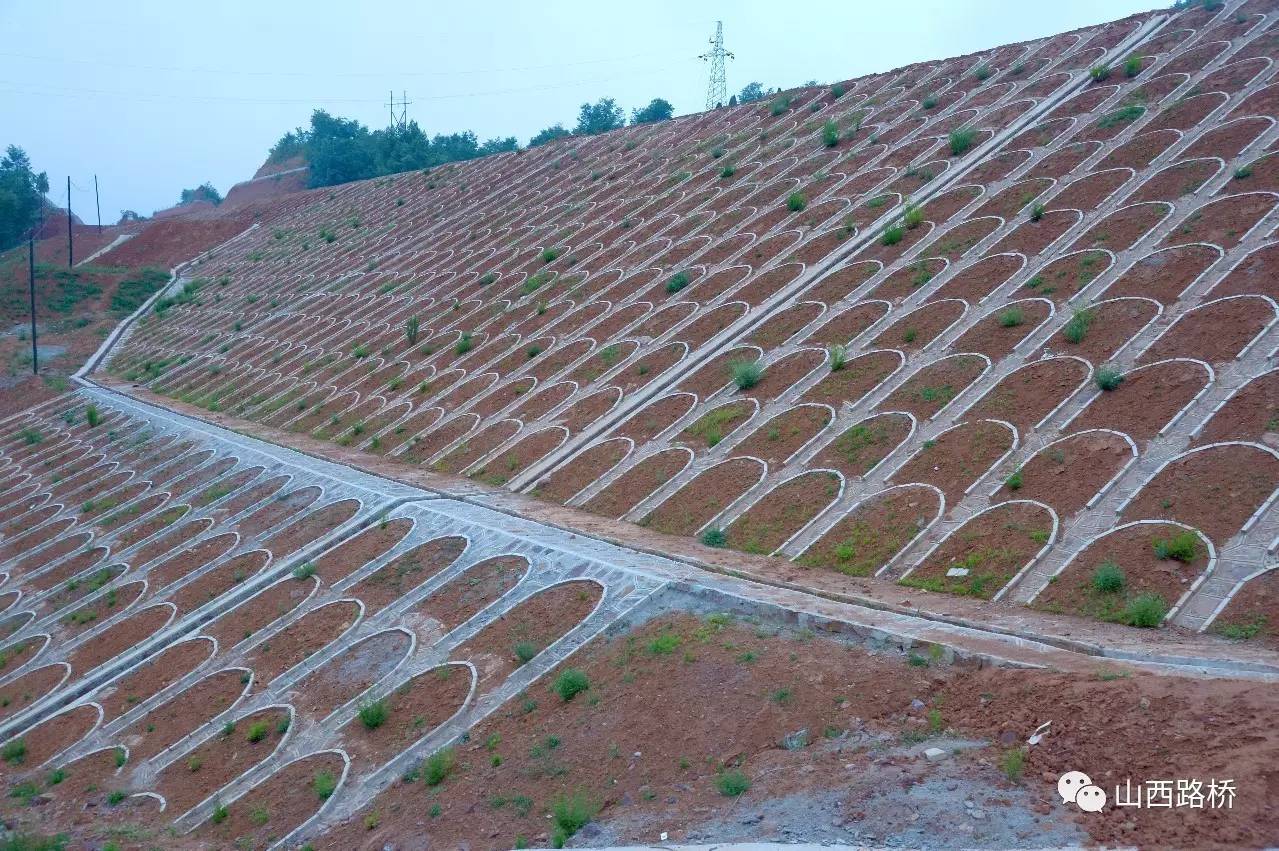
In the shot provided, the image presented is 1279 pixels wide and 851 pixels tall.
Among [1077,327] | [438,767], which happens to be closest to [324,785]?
[438,767]

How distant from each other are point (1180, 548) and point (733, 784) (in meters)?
4.87

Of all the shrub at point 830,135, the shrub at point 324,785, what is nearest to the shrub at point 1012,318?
the shrub at point 324,785

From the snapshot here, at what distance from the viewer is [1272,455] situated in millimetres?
9352

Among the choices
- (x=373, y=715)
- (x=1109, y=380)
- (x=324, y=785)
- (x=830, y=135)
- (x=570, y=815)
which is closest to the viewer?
(x=570, y=815)

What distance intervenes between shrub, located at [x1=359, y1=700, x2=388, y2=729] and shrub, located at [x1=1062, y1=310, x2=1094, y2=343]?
9.78 m

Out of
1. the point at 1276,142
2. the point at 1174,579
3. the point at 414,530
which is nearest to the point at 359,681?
the point at 414,530

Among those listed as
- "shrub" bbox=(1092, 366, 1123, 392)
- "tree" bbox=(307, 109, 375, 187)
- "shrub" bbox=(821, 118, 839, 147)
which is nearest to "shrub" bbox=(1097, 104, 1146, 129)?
"shrub" bbox=(821, 118, 839, 147)

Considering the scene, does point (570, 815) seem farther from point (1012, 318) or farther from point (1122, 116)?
point (1122, 116)

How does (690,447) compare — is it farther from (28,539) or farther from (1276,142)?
(28,539)

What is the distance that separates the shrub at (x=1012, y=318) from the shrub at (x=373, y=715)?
9.96 m

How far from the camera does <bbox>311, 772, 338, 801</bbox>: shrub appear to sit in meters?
8.42

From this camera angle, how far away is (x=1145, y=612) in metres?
8.02

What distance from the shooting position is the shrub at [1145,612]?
7.96 meters

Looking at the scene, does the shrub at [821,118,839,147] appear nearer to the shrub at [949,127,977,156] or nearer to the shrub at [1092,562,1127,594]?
the shrub at [949,127,977,156]
